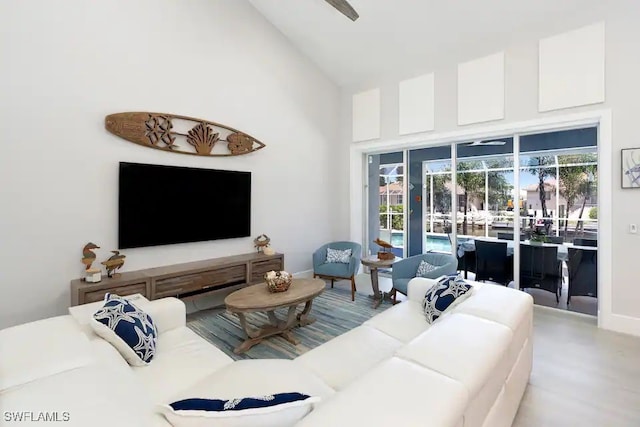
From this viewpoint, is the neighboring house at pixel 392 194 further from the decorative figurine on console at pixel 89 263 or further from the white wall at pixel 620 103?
the decorative figurine on console at pixel 89 263

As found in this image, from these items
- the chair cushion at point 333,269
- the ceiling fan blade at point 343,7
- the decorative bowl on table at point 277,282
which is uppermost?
the ceiling fan blade at point 343,7

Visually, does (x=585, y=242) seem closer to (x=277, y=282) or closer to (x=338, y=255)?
(x=338, y=255)

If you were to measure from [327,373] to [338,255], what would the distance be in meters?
3.32

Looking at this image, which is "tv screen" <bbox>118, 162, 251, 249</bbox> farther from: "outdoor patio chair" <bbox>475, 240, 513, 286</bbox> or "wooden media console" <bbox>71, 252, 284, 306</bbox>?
"outdoor patio chair" <bbox>475, 240, 513, 286</bbox>

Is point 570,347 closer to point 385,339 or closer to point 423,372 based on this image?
point 385,339

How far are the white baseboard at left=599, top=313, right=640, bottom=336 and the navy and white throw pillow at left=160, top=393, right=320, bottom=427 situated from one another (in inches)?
160

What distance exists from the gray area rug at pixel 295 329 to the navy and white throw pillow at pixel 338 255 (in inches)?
23.3

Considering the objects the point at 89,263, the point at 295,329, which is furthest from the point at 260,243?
the point at 89,263

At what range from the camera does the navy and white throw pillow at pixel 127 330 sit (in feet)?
6.04

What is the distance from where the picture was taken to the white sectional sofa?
1.01 meters

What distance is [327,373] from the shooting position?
5.94 ft

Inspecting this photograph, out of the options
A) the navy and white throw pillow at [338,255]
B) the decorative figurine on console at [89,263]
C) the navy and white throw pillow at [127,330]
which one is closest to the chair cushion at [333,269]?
the navy and white throw pillow at [338,255]

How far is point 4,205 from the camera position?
2799mm

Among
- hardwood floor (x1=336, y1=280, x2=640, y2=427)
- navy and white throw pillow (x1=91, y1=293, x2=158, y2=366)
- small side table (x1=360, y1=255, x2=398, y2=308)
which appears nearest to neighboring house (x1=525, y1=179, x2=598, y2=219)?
hardwood floor (x1=336, y1=280, x2=640, y2=427)
